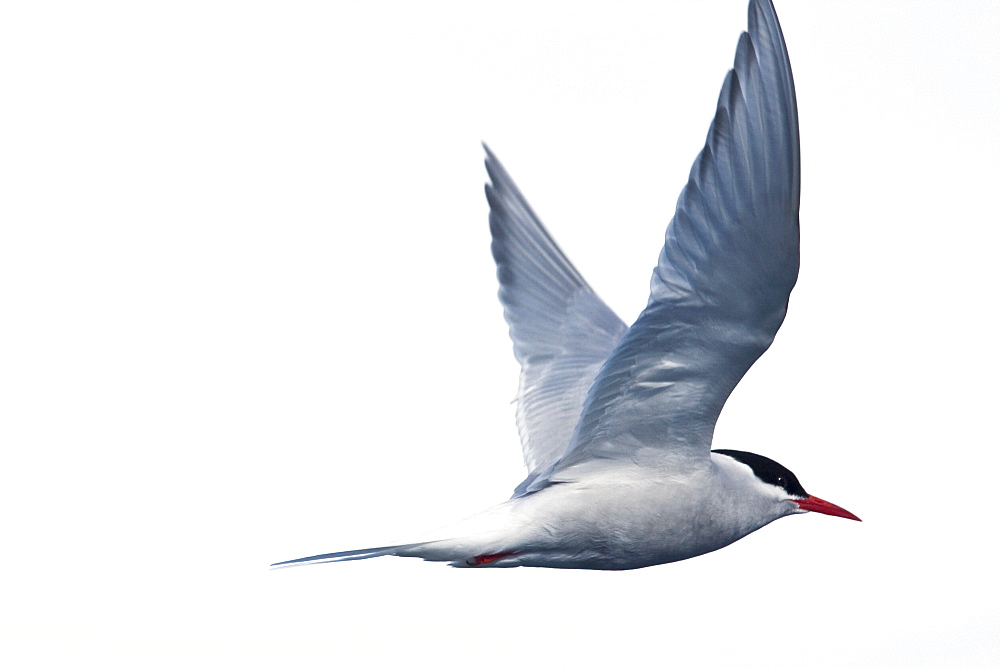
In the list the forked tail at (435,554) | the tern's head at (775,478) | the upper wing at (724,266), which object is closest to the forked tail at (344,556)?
the forked tail at (435,554)

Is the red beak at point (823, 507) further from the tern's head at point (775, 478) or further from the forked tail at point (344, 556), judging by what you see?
the forked tail at point (344, 556)

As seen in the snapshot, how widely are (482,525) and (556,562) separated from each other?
0.29 metres

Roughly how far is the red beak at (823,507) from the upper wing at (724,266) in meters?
0.77

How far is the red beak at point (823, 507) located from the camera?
3863 mm

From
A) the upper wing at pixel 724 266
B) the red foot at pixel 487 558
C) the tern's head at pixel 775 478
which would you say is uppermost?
the upper wing at pixel 724 266

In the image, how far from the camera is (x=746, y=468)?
366cm

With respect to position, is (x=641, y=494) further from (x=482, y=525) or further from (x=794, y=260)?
(x=794, y=260)

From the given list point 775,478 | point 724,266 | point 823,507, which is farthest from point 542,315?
point 724,266

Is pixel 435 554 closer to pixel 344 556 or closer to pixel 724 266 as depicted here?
pixel 344 556

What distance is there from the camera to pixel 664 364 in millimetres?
3100

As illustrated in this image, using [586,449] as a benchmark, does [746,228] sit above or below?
above

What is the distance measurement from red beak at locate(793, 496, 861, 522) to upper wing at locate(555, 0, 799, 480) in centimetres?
77

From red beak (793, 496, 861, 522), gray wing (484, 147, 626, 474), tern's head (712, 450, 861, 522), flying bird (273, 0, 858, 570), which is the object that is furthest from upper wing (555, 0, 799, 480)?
gray wing (484, 147, 626, 474)

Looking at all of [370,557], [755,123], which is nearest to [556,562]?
[370,557]
